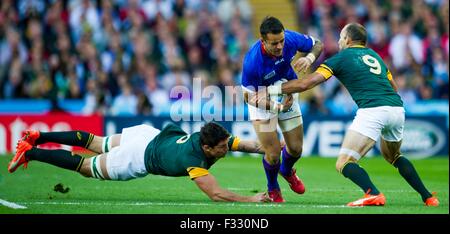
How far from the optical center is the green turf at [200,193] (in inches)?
413

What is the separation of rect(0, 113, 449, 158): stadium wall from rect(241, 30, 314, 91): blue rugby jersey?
7844mm

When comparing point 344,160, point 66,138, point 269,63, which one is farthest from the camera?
point 66,138

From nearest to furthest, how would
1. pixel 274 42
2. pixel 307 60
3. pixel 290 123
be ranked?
pixel 274 42, pixel 307 60, pixel 290 123

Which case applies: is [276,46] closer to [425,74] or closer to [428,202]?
[428,202]

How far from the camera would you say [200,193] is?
1276cm

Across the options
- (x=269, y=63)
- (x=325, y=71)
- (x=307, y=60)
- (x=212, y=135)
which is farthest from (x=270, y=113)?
(x=212, y=135)

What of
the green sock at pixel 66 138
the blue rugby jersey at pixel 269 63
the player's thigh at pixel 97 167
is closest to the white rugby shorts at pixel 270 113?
the blue rugby jersey at pixel 269 63

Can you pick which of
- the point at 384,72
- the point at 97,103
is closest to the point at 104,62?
the point at 97,103

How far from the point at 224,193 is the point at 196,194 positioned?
2.06m

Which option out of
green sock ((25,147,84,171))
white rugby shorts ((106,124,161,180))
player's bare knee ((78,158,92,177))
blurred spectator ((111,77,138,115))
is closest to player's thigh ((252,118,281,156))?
white rugby shorts ((106,124,161,180))

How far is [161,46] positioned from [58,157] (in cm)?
1153

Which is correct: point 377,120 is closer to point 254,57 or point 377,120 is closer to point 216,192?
point 254,57

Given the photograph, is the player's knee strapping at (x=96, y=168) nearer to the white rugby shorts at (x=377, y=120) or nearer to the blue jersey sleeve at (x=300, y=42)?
the blue jersey sleeve at (x=300, y=42)
